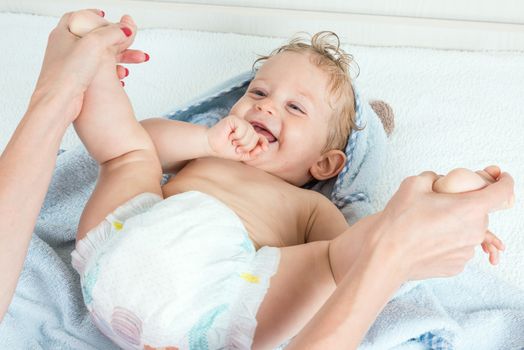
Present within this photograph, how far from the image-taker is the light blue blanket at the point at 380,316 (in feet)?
3.56

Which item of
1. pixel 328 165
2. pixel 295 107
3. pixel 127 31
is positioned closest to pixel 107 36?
pixel 127 31

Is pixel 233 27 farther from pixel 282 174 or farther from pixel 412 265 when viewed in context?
pixel 412 265

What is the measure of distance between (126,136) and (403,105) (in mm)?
724

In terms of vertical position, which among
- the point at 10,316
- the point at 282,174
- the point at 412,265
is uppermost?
the point at 412,265

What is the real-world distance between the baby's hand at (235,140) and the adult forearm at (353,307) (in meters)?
0.43

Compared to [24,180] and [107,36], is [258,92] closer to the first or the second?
[107,36]

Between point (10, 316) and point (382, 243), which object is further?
point (10, 316)

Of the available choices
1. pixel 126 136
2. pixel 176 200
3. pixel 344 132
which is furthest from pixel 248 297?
pixel 344 132

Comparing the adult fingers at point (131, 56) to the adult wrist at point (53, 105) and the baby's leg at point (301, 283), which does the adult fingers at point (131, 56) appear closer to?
the adult wrist at point (53, 105)

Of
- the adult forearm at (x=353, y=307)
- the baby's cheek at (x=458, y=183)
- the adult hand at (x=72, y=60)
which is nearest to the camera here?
the adult forearm at (x=353, y=307)

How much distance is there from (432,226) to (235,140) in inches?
18.2

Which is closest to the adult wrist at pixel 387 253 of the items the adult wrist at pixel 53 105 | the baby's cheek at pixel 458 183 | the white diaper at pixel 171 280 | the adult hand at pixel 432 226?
the adult hand at pixel 432 226

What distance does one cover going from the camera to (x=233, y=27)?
5.85ft

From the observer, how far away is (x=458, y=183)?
2.91 feet
